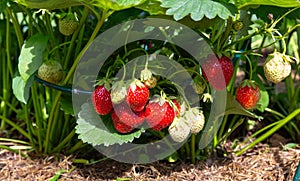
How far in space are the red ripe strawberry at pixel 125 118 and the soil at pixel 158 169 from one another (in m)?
0.23

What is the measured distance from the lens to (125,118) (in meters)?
1.06

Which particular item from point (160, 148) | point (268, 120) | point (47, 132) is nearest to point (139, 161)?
point (160, 148)

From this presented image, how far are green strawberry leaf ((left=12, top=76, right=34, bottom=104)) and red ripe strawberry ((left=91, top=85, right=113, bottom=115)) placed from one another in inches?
8.3

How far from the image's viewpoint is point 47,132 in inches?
53.4

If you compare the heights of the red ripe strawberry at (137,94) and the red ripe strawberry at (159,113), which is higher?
the red ripe strawberry at (137,94)

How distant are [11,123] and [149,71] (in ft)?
2.10

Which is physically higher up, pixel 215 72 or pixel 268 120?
pixel 215 72

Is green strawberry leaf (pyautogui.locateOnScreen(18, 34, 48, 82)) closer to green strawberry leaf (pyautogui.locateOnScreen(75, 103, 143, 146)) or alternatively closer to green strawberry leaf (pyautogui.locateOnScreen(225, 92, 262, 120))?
green strawberry leaf (pyautogui.locateOnScreen(75, 103, 143, 146))

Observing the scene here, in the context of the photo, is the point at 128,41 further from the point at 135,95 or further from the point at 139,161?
the point at 139,161

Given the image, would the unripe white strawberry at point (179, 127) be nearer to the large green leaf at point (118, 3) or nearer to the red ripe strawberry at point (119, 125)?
the red ripe strawberry at point (119, 125)

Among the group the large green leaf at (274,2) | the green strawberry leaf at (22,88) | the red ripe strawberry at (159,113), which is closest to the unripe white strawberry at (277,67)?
the large green leaf at (274,2)

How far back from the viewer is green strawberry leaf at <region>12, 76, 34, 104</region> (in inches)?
47.1

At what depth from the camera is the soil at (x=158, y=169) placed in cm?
129

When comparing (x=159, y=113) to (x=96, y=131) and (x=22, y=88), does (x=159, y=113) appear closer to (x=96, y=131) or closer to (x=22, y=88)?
(x=96, y=131)
